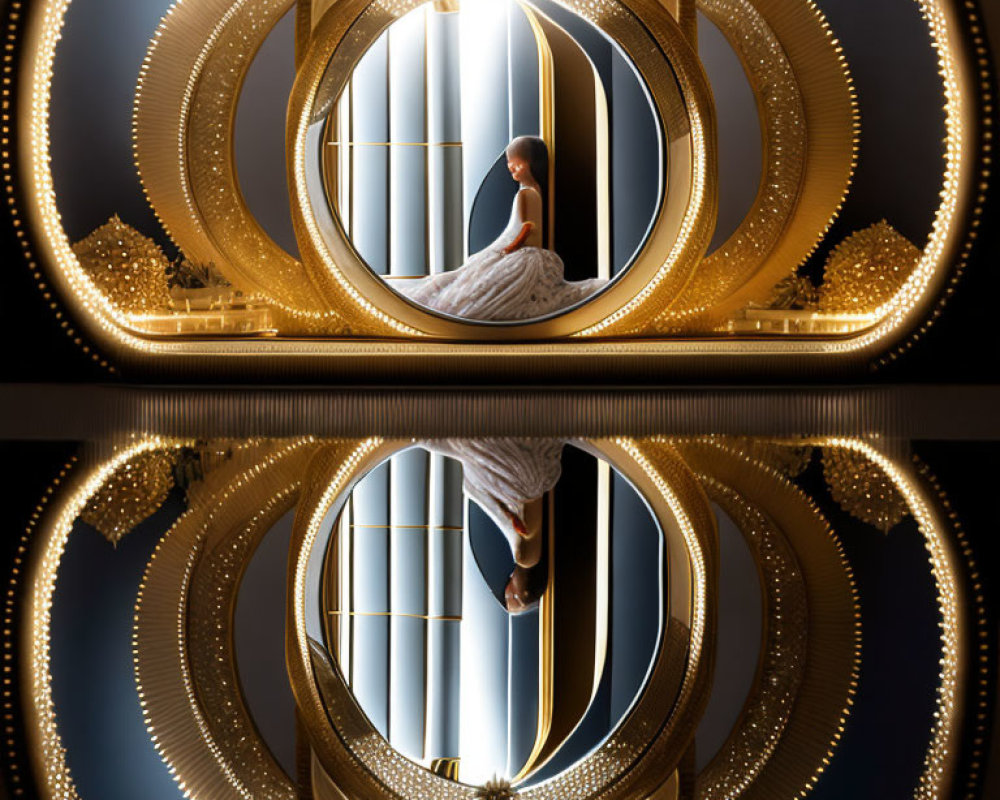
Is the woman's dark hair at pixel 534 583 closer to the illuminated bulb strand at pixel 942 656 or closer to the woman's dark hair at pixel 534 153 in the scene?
the illuminated bulb strand at pixel 942 656

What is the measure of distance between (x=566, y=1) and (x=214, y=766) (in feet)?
6.32

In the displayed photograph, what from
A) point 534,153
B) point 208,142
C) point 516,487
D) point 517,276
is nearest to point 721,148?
point 534,153

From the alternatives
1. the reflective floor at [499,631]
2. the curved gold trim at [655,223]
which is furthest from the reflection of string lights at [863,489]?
the curved gold trim at [655,223]

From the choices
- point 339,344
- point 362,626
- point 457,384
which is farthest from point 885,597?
point 339,344

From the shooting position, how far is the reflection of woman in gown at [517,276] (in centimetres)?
230

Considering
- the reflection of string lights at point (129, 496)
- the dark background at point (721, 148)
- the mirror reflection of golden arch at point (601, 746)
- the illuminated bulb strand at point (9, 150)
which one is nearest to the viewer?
the mirror reflection of golden arch at point (601, 746)

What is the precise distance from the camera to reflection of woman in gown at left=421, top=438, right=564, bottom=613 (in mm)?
828

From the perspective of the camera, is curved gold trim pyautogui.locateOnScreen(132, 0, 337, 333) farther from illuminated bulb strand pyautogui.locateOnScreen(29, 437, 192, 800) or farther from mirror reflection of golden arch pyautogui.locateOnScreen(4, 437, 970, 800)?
illuminated bulb strand pyautogui.locateOnScreen(29, 437, 192, 800)

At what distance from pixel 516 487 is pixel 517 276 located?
50.7 inches

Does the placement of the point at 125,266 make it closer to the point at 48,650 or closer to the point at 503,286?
the point at 503,286

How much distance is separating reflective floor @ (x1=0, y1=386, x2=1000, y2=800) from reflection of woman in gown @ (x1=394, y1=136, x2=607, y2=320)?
3.65ft

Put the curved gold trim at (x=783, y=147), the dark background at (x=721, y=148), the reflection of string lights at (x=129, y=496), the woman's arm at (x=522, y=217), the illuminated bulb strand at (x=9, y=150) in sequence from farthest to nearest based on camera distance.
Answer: the woman's arm at (x=522, y=217), the curved gold trim at (x=783, y=147), the dark background at (x=721, y=148), the illuminated bulb strand at (x=9, y=150), the reflection of string lights at (x=129, y=496)

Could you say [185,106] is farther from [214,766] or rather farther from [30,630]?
[214,766]

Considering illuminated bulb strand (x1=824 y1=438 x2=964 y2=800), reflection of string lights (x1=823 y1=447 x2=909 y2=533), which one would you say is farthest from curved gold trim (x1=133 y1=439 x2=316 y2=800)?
reflection of string lights (x1=823 y1=447 x2=909 y2=533)
